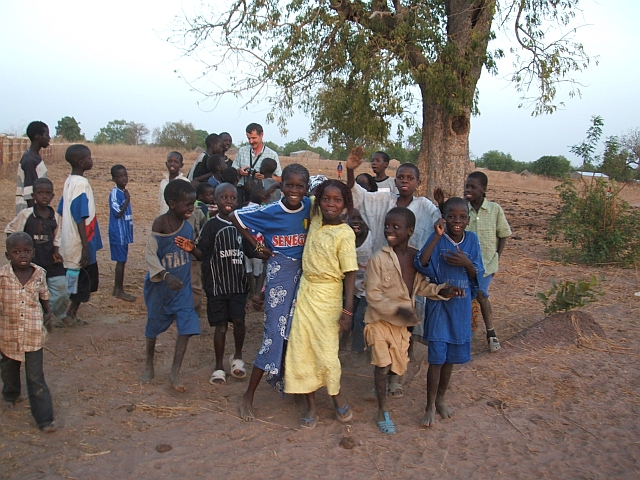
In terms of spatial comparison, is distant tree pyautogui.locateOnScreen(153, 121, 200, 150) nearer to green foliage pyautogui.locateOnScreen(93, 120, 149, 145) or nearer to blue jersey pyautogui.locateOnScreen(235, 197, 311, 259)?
green foliage pyautogui.locateOnScreen(93, 120, 149, 145)

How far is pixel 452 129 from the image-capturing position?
931 centimetres

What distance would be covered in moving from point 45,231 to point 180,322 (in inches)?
64.2

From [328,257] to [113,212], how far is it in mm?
3702

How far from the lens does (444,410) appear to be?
3945 millimetres

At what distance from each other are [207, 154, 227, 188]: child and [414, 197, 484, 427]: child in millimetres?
3150

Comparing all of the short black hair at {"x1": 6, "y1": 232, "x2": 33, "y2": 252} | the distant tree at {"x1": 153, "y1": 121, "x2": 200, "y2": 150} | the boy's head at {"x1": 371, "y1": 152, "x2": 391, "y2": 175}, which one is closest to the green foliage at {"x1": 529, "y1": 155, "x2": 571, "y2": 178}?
the distant tree at {"x1": 153, "y1": 121, "x2": 200, "y2": 150}

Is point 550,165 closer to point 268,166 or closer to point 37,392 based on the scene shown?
point 268,166

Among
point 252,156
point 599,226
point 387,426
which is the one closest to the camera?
point 387,426

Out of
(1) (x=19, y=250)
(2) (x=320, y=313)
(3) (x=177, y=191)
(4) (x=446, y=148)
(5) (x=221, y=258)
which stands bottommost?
(2) (x=320, y=313)

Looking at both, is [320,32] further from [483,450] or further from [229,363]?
[483,450]

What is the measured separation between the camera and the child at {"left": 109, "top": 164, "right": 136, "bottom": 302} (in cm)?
647

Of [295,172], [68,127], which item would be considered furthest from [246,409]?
[68,127]

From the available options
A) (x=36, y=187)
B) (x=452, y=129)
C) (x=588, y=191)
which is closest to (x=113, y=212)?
(x=36, y=187)

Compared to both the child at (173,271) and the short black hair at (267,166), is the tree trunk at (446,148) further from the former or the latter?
the child at (173,271)
